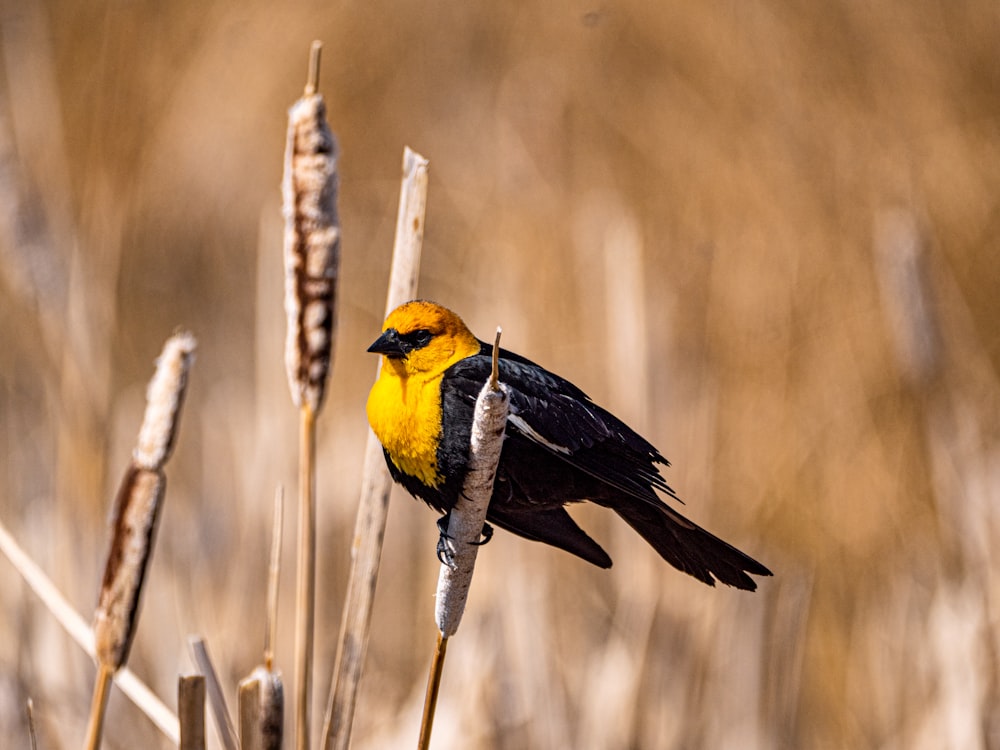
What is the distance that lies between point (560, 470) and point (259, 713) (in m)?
0.36

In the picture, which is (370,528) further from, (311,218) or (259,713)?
(311,218)

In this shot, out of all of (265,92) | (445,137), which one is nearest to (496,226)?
(445,137)

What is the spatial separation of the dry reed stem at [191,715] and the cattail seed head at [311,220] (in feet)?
1.08

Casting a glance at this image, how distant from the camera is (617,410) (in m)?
2.10

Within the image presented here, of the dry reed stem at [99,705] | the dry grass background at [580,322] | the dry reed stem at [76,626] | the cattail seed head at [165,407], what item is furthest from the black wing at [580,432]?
the dry grass background at [580,322]

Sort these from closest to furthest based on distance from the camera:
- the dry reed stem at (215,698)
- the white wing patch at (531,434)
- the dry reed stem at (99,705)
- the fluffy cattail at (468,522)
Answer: the fluffy cattail at (468,522), the white wing patch at (531,434), the dry reed stem at (99,705), the dry reed stem at (215,698)

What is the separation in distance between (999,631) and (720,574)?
1.50 meters

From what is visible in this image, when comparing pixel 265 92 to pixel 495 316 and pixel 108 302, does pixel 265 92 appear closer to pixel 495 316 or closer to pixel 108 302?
pixel 495 316

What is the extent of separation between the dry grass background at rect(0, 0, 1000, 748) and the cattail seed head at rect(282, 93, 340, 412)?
95 centimetres

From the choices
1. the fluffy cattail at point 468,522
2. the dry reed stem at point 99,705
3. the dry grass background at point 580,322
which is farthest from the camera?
the dry grass background at point 580,322

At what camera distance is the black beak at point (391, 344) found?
0.89 metres

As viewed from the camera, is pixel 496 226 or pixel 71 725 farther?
pixel 496 226

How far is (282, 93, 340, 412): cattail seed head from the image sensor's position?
34.4 inches

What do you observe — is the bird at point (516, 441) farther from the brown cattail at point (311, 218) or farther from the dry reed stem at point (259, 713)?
the dry reed stem at point (259, 713)
